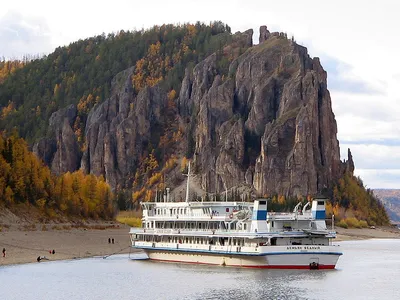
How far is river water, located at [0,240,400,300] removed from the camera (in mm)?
95625

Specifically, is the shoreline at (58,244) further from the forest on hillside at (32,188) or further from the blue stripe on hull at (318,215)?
the blue stripe on hull at (318,215)

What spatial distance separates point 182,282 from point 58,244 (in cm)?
4616

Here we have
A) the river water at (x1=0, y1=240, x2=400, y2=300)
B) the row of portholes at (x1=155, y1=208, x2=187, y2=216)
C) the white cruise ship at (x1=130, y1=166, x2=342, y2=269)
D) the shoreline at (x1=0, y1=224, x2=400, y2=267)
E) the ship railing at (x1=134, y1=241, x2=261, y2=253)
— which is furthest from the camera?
the row of portholes at (x1=155, y1=208, x2=187, y2=216)

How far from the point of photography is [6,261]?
122 meters

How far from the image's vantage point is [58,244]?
147 metres

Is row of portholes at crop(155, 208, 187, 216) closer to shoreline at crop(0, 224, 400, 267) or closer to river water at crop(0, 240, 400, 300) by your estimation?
river water at crop(0, 240, 400, 300)

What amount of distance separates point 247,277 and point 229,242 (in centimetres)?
1247

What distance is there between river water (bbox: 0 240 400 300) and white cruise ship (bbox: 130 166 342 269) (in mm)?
1955

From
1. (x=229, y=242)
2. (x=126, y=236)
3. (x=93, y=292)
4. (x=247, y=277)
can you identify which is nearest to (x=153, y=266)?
(x=229, y=242)

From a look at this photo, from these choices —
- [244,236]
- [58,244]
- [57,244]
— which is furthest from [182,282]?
[58,244]

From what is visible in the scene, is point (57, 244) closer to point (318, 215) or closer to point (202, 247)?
point (202, 247)

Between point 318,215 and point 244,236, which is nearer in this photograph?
point 244,236

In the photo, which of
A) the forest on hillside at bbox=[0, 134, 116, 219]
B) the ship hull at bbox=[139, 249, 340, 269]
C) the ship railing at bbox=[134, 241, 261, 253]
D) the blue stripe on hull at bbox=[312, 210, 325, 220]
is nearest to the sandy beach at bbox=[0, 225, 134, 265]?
the forest on hillside at bbox=[0, 134, 116, 219]

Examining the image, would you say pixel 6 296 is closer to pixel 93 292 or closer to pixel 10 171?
pixel 93 292
